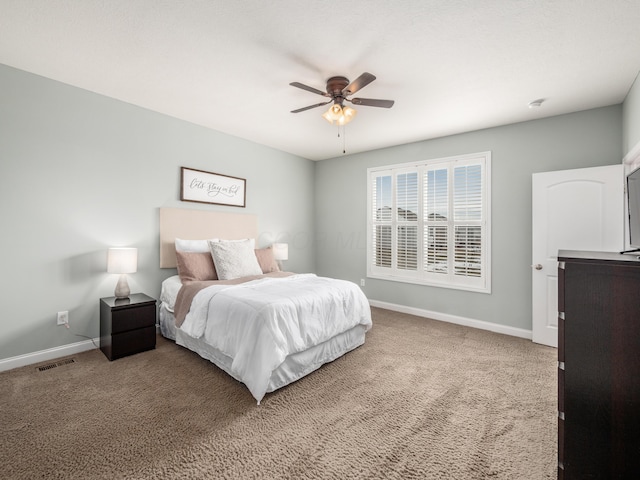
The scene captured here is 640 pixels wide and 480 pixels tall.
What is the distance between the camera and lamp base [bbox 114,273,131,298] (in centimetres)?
303

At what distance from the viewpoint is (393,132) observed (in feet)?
13.2

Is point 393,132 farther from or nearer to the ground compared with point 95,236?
farther from the ground

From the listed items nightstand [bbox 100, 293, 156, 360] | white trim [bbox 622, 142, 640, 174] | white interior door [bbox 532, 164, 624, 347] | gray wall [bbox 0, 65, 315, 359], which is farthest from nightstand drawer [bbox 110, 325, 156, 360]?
white trim [bbox 622, 142, 640, 174]

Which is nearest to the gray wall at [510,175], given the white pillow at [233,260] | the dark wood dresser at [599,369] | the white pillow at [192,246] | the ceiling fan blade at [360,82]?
the white pillow at [233,260]

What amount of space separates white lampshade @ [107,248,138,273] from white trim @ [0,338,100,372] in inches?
32.4

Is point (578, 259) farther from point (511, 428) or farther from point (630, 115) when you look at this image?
point (630, 115)

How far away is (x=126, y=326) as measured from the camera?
9.32ft

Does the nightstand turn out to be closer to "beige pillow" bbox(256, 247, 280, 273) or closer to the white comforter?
the white comforter

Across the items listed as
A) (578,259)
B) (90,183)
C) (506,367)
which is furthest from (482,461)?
(90,183)

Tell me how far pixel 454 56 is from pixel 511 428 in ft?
8.86

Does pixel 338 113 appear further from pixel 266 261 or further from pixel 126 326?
pixel 126 326

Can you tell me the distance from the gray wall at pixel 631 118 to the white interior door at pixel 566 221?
283mm

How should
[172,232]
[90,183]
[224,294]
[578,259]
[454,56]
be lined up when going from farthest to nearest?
1. [172,232]
2. [90,183]
3. [224,294]
4. [454,56]
5. [578,259]

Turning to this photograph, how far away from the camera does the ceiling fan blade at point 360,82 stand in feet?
7.02
